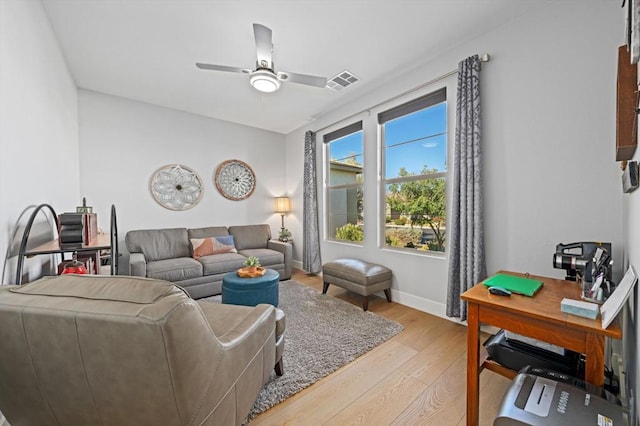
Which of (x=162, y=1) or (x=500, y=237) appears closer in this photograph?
(x=162, y=1)

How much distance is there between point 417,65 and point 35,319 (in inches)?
137

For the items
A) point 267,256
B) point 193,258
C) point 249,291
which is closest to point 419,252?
point 249,291

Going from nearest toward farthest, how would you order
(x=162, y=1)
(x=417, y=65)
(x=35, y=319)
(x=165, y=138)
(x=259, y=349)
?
(x=35, y=319) → (x=259, y=349) → (x=162, y=1) → (x=417, y=65) → (x=165, y=138)

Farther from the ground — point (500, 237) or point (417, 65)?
point (417, 65)

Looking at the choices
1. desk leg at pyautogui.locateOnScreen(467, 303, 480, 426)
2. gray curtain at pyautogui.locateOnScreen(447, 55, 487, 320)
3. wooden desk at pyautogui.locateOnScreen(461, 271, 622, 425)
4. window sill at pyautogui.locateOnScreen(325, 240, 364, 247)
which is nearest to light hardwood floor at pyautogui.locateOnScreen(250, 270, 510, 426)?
A: desk leg at pyautogui.locateOnScreen(467, 303, 480, 426)

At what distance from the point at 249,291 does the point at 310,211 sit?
2144mm

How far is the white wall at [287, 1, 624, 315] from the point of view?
1.79m

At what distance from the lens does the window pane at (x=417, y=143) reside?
2842mm

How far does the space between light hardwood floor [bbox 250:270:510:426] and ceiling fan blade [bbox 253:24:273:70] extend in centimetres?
260

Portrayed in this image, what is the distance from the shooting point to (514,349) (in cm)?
145

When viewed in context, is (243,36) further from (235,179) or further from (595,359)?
(595,359)

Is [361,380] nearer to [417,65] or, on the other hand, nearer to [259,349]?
[259,349]

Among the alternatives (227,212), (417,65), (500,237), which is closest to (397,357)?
(500,237)

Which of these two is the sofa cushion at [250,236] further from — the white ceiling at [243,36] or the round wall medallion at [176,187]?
the white ceiling at [243,36]
